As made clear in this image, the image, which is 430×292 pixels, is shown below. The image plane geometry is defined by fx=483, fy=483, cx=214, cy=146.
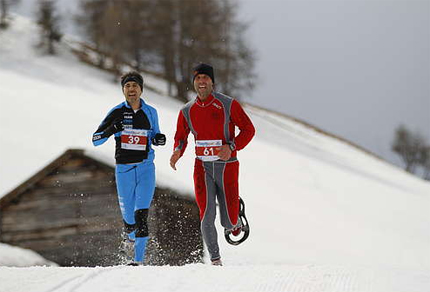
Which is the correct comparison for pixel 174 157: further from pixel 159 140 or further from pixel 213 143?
pixel 213 143

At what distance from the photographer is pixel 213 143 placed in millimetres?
5344

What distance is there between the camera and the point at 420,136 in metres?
63.3

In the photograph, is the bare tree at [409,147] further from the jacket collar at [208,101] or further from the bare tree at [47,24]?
the jacket collar at [208,101]

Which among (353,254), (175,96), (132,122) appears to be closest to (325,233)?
(353,254)

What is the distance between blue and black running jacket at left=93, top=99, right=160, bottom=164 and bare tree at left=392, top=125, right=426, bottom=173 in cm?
6097

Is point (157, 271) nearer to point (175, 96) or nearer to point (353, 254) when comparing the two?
point (353, 254)

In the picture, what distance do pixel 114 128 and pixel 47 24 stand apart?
3282 centimetres

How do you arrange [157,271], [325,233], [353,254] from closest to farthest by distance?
1. [157,271]
2. [353,254]
3. [325,233]

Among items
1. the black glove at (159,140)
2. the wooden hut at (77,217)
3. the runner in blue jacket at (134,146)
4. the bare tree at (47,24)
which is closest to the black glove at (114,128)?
the runner in blue jacket at (134,146)

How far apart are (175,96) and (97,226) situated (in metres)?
22.1

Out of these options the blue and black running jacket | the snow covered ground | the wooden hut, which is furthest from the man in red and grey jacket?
the wooden hut

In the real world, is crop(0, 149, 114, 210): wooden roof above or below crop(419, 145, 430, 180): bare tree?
above

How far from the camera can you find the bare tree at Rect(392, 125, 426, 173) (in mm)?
61256

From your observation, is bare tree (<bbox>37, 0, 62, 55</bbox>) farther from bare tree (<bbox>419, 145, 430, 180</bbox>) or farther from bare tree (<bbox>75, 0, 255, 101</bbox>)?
bare tree (<bbox>419, 145, 430, 180</bbox>)
